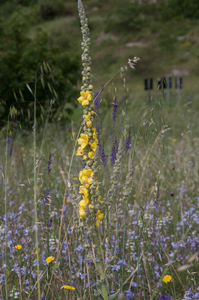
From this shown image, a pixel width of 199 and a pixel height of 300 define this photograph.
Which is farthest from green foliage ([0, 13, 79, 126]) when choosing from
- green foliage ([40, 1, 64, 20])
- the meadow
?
green foliage ([40, 1, 64, 20])

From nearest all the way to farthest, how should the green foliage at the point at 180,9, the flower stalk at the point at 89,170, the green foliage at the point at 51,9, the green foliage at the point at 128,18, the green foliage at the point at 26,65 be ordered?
1. the flower stalk at the point at 89,170
2. the green foliage at the point at 26,65
3. the green foliage at the point at 180,9
4. the green foliage at the point at 128,18
5. the green foliage at the point at 51,9

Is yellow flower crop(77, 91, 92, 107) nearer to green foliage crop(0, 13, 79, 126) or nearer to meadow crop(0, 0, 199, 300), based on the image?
meadow crop(0, 0, 199, 300)

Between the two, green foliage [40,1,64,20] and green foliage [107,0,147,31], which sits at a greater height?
green foliage [40,1,64,20]

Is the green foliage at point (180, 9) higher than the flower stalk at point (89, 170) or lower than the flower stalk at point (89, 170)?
higher

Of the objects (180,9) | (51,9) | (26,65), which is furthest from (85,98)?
(51,9)

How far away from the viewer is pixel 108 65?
89.0ft

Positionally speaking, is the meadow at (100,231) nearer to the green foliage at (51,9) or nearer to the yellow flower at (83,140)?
the yellow flower at (83,140)

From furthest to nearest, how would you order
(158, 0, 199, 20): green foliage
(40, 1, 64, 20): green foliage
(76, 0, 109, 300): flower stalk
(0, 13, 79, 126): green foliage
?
(40, 1, 64, 20): green foliage, (158, 0, 199, 20): green foliage, (0, 13, 79, 126): green foliage, (76, 0, 109, 300): flower stalk

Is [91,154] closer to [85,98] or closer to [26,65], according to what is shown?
[85,98]

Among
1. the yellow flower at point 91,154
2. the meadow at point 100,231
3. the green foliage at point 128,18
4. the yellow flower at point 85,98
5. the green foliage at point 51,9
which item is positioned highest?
the green foliage at point 51,9

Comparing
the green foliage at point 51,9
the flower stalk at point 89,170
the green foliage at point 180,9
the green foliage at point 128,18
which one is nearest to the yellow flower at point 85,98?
the flower stalk at point 89,170

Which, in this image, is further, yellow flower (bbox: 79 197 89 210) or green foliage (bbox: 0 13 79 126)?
green foliage (bbox: 0 13 79 126)

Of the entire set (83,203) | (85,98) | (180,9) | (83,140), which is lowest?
(83,203)

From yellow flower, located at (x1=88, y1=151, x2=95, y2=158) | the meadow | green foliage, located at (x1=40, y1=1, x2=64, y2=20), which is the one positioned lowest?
the meadow
